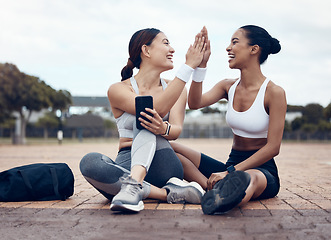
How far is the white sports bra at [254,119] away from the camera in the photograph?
10.7 ft

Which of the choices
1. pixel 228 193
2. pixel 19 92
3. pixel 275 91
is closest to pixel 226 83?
pixel 275 91

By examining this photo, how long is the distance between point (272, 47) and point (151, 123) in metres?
1.29

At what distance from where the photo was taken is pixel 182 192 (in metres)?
3.19

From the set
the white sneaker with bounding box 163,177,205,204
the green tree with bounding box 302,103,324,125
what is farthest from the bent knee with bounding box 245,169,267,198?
the green tree with bounding box 302,103,324,125

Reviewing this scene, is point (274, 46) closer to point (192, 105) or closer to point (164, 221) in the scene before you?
point (192, 105)

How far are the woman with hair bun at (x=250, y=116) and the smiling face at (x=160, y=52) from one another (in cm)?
31

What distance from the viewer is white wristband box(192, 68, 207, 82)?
338 centimetres

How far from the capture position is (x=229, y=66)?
11.2 ft

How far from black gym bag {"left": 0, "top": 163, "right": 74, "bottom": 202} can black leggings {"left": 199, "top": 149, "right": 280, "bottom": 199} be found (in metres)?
1.23

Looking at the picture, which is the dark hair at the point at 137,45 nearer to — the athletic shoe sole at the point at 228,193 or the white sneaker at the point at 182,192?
the white sneaker at the point at 182,192

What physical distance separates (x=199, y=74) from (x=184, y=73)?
349 millimetres

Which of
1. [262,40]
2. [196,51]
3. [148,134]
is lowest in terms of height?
[148,134]

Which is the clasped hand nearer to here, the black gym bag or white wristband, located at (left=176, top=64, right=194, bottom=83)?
white wristband, located at (left=176, top=64, right=194, bottom=83)

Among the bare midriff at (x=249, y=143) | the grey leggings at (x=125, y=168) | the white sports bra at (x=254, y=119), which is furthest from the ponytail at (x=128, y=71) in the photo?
the bare midriff at (x=249, y=143)
